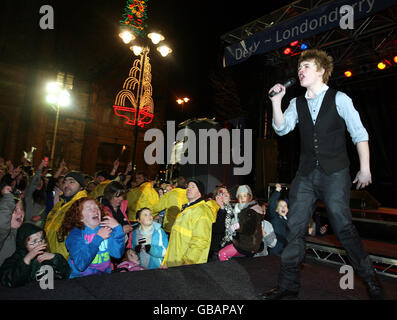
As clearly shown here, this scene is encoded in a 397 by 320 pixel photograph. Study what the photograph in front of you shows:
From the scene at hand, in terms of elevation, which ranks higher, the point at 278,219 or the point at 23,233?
the point at 278,219

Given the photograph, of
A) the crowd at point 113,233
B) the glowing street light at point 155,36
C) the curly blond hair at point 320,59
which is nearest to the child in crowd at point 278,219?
the crowd at point 113,233

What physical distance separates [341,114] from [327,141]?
264 millimetres

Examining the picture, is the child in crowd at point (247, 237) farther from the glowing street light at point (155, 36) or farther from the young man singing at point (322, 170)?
the glowing street light at point (155, 36)

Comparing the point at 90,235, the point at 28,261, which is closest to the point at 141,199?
the point at 90,235

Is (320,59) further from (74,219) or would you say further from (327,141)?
(74,219)

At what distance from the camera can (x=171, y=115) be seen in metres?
28.1

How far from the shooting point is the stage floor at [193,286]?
2121mm

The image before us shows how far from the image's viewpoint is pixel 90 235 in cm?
308

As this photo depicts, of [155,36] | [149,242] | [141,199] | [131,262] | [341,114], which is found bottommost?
[131,262]

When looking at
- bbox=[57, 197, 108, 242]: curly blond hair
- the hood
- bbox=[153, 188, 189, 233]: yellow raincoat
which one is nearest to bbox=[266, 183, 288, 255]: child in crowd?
bbox=[153, 188, 189, 233]: yellow raincoat

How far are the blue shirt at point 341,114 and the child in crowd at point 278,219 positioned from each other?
8.58 ft
